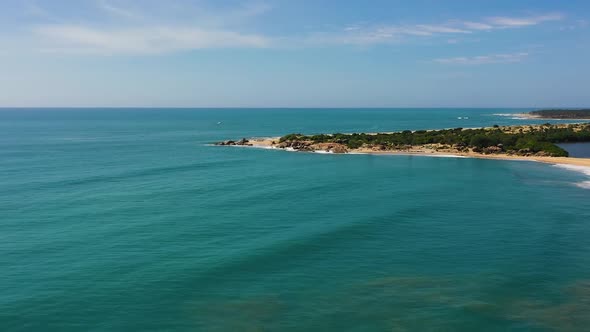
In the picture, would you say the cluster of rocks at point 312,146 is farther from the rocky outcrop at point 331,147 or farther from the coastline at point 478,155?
the coastline at point 478,155

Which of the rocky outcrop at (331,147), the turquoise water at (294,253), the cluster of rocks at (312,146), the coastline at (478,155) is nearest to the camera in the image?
the turquoise water at (294,253)

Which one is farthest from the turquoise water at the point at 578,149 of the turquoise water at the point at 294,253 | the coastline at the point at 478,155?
the turquoise water at the point at 294,253

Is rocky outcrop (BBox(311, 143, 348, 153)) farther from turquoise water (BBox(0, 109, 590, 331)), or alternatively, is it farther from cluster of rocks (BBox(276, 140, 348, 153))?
turquoise water (BBox(0, 109, 590, 331))

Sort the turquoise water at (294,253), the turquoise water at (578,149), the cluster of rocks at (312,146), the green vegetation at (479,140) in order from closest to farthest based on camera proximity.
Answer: the turquoise water at (294,253), the turquoise water at (578,149), the green vegetation at (479,140), the cluster of rocks at (312,146)

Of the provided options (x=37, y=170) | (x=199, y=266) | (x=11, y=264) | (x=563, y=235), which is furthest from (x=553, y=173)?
(x=37, y=170)

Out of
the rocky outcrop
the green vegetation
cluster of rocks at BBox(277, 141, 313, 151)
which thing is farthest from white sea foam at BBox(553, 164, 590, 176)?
cluster of rocks at BBox(277, 141, 313, 151)

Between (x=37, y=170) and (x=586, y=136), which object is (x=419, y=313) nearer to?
(x=37, y=170)

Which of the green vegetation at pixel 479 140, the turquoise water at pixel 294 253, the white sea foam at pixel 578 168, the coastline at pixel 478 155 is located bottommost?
the turquoise water at pixel 294 253
